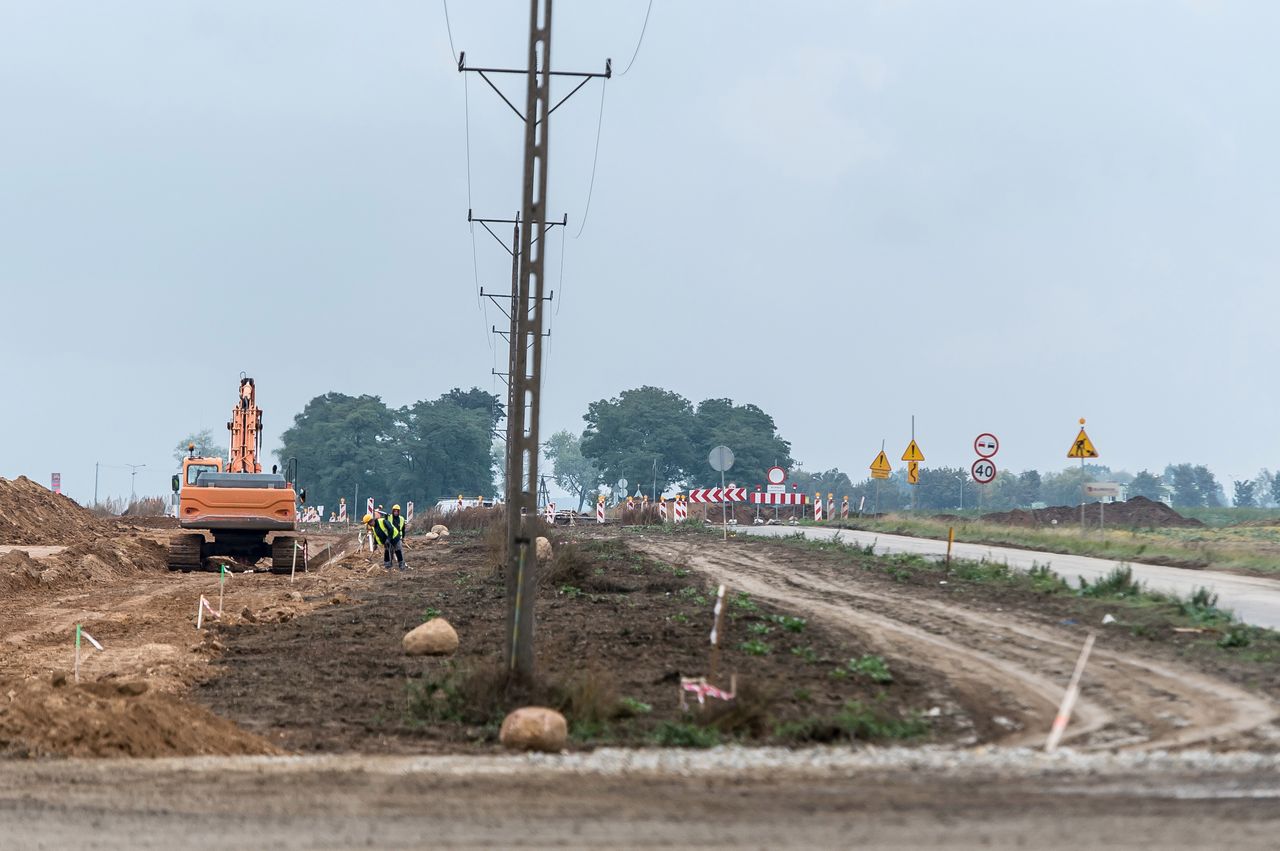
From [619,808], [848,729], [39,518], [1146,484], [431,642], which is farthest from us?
[1146,484]

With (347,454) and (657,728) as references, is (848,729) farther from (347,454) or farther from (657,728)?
(347,454)

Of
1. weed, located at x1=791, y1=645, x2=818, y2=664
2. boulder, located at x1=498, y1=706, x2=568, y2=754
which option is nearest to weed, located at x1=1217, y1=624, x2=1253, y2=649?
weed, located at x1=791, y1=645, x2=818, y2=664

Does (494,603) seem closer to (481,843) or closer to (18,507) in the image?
(481,843)

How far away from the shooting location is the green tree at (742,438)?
445 feet

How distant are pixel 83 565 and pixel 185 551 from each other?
8.51ft

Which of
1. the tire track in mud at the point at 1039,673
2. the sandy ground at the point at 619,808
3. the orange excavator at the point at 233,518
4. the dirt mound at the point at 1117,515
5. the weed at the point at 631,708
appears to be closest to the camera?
the sandy ground at the point at 619,808

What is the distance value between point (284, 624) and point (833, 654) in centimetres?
935

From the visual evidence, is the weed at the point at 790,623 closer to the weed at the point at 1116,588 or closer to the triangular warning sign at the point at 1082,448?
the weed at the point at 1116,588

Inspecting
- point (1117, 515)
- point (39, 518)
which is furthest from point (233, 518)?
point (1117, 515)

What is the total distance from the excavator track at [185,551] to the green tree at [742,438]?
318 ft

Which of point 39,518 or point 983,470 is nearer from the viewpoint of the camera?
point 983,470

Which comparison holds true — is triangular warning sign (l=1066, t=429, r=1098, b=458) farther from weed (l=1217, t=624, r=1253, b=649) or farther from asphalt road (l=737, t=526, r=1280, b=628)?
weed (l=1217, t=624, r=1253, b=649)

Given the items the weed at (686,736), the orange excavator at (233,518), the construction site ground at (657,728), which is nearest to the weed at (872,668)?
the construction site ground at (657,728)

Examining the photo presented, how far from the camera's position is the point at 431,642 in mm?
17969
